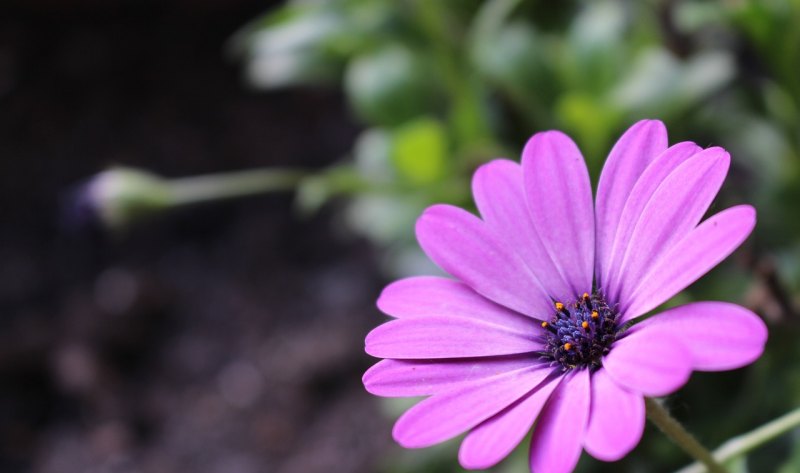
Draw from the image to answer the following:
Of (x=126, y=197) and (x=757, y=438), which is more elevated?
(x=126, y=197)

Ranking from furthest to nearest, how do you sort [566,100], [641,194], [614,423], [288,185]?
[288,185], [566,100], [641,194], [614,423]

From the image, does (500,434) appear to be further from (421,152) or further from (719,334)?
Answer: (421,152)

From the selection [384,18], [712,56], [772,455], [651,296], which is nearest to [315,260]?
[384,18]

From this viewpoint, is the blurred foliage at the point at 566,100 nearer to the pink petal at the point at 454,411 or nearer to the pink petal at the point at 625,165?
the pink petal at the point at 625,165

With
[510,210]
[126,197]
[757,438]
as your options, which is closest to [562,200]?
[510,210]

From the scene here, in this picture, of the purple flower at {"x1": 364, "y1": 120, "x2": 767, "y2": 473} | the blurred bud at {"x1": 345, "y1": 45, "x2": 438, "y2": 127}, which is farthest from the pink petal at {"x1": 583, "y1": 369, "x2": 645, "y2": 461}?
the blurred bud at {"x1": 345, "y1": 45, "x2": 438, "y2": 127}

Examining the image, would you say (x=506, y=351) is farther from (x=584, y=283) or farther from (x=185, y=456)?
(x=185, y=456)
